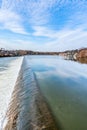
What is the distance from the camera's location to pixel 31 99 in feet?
34.2

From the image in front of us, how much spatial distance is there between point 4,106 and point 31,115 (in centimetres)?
215

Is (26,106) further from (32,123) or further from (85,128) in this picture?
(85,128)

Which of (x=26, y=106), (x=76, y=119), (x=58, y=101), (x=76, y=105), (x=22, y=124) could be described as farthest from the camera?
(x=58, y=101)

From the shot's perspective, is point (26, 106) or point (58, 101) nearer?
point (26, 106)

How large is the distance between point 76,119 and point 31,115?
1800 millimetres

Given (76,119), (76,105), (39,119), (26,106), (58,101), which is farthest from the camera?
(58,101)

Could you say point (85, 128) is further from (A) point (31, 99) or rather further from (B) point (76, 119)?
(A) point (31, 99)

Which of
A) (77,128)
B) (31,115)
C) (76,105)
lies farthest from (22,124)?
(76,105)

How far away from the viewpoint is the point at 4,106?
9641mm

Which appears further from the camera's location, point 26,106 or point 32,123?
point 26,106

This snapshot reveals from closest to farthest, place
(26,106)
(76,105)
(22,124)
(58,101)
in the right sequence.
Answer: (22,124) < (26,106) < (76,105) < (58,101)

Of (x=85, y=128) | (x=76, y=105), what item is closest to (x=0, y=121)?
(x=85, y=128)

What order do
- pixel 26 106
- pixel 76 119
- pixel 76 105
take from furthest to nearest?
pixel 76 105, pixel 26 106, pixel 76 119

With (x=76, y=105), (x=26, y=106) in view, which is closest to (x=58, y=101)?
(x=76, y=105)
